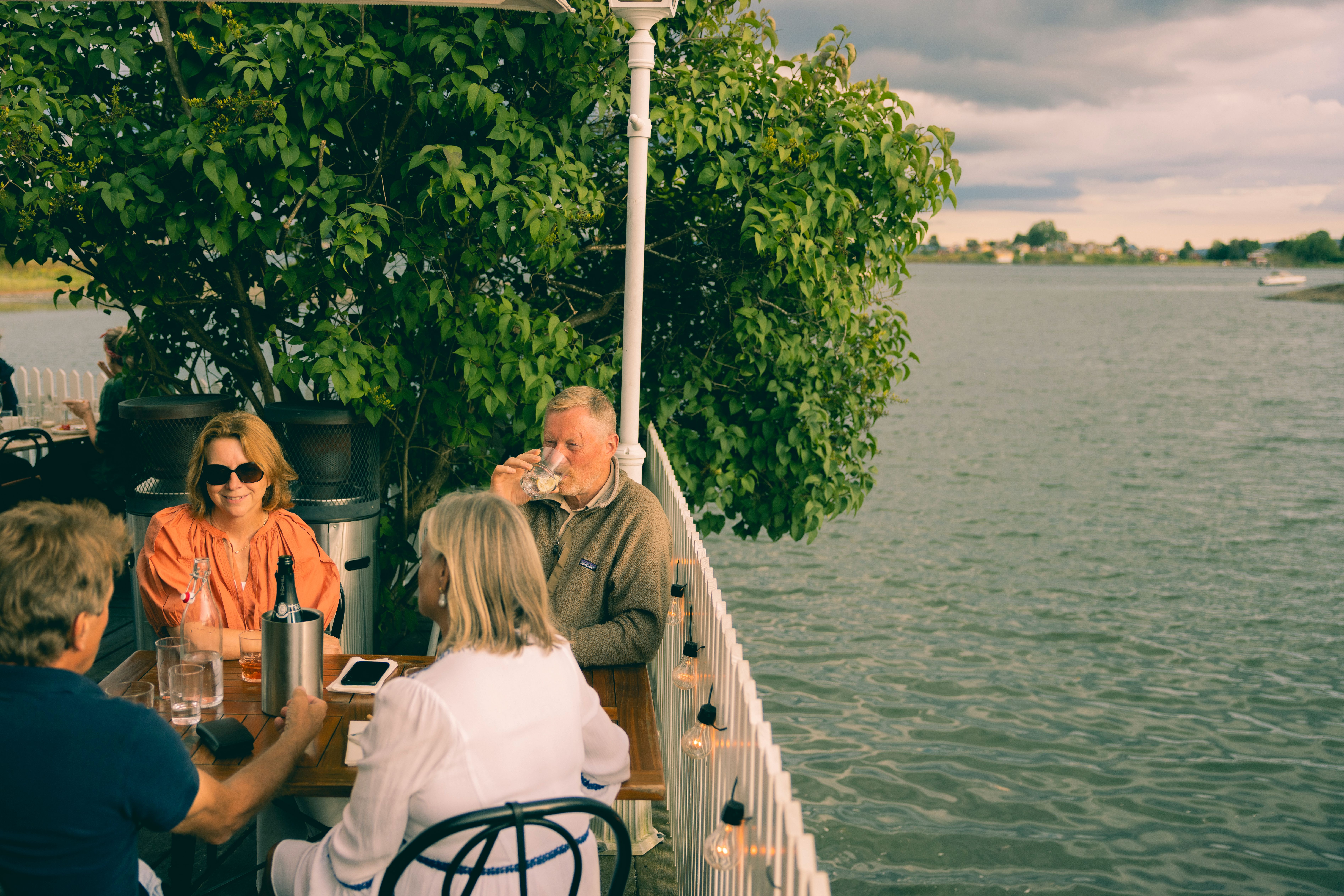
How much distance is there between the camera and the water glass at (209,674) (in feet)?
8.53

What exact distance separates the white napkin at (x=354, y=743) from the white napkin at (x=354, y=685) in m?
0.14

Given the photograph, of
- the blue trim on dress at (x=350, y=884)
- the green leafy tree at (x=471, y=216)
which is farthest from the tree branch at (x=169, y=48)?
the blue trim on dress at (x=350, y=884)

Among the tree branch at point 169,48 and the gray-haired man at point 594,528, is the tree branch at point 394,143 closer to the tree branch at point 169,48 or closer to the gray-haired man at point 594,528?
the tree branch at point 169,48

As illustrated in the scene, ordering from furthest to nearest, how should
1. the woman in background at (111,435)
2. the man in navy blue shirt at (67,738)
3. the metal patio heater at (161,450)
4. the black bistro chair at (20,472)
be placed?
the black bistro chair at (20,472) < the woman in background at (111,435) < the metal patio heater at (161,450) < the man in navy blue shirt at (67,738)

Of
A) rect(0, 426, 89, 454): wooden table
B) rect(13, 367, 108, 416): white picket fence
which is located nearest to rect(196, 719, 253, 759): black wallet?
rect(0, 426, 89, 454): wooden table

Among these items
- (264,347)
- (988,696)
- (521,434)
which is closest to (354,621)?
(521,434)

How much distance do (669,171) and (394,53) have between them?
1817 mm

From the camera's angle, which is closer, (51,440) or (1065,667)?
(51,440)

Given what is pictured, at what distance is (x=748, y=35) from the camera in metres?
5.79

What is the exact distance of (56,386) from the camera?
11.4 m

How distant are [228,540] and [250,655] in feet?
2.05

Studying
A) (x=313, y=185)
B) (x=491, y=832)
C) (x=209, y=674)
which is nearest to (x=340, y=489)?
(x=313, y=185)

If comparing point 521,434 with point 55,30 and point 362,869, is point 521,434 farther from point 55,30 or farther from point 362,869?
point 362,869

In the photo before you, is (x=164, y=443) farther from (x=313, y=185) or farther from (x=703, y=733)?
(x=703, y=733)
